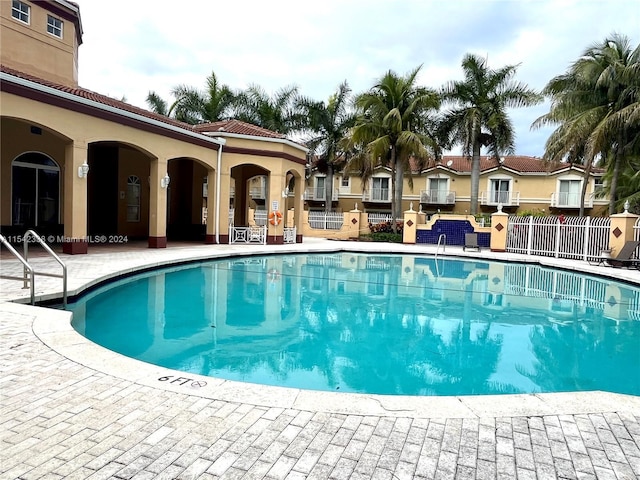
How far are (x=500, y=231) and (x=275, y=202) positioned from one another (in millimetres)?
10828

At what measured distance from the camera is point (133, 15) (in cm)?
1312

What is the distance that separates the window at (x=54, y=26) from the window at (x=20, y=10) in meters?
0.84

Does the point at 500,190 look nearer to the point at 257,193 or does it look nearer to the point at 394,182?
the point at 394,182

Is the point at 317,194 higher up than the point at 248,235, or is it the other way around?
the point at 317,194

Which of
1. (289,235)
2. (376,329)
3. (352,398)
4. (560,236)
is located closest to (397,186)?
(289,235)

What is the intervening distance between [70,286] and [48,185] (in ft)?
33.3

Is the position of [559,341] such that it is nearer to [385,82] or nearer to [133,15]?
[133,15]

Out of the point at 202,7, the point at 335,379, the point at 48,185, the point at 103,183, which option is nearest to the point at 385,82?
the point at 202,7

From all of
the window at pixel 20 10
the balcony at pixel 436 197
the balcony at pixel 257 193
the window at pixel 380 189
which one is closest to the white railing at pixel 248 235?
the window at pixel 20 10

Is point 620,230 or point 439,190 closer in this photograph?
point 620,230

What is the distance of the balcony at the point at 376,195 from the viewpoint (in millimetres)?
41062

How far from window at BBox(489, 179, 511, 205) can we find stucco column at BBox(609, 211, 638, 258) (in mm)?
22757

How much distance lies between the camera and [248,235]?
20.8 meters

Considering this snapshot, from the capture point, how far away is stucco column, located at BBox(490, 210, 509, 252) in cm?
2092
